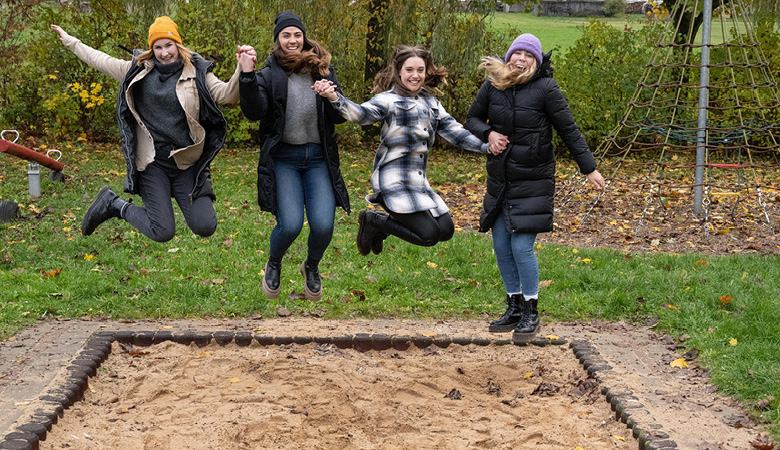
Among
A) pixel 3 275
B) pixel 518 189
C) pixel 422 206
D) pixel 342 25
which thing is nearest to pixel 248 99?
pixel 422 206

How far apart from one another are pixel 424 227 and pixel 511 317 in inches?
41.4

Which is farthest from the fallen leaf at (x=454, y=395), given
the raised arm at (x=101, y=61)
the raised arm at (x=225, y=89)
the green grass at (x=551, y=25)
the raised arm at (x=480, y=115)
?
the green grass at (x=551, y=25)

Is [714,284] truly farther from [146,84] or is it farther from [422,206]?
[146,84]

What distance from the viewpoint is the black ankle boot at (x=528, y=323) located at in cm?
620

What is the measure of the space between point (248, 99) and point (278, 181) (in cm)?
69

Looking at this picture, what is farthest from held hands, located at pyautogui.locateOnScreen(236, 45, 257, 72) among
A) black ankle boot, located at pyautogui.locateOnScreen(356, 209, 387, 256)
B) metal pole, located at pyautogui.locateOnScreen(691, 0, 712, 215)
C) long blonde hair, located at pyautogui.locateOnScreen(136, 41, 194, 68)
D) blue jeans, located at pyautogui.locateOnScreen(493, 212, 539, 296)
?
metal pole, located at pyautogui.locateOnScreen(691, 0, 712, 215)

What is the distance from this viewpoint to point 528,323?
6.21 m

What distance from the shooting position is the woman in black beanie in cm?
552

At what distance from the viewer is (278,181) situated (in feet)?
19.0

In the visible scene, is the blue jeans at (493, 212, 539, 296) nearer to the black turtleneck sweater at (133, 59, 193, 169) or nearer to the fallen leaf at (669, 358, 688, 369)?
the fallen leaf at (669, 358, 688, 369)

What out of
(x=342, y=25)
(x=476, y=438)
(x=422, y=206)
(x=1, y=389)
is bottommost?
(x=476, y=438)

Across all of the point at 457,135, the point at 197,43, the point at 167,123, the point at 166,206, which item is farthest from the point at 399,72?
the point at 197,43

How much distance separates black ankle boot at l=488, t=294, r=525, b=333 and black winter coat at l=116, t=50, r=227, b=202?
7.69 feet

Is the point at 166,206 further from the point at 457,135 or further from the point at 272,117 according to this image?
the point at 457,135
